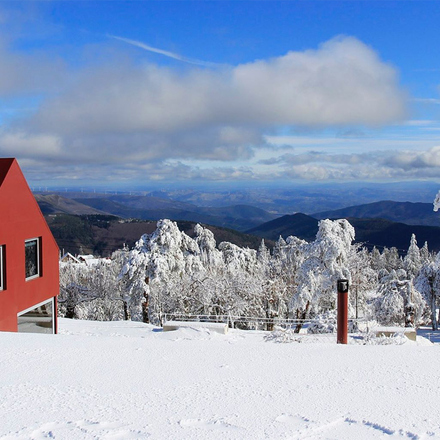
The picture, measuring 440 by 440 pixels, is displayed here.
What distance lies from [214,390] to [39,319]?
10.3 m

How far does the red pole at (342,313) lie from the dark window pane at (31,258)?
8.34m

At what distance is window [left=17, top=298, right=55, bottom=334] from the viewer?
1300cm

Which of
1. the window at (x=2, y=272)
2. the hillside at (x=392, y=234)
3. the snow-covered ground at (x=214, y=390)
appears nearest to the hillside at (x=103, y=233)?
the hillside at (x=392, y=234)

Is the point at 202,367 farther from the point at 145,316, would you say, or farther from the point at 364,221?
the point at 364,221

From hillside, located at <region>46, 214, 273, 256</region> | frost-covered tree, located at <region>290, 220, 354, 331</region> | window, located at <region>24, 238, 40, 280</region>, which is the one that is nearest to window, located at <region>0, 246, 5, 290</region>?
window, located at <region>24, 238, 40, 280</region>

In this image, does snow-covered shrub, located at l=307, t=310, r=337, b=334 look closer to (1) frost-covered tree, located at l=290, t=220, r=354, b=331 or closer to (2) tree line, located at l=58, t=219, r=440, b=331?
(2) tree line, located at l=58, t=219, r=440, b=331

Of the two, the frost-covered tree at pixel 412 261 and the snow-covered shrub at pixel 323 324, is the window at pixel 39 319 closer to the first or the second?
the snow-covered shrub at pixel 323 324

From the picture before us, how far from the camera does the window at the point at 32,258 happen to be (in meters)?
11.4

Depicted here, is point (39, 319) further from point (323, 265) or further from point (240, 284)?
point (240, 284)

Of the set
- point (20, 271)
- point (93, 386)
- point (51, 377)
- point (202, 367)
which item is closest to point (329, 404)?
point (202, 367)

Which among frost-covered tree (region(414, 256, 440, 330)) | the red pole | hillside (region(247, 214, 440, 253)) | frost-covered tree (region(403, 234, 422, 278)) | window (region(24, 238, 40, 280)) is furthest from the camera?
→ hillside (region(247, 214, 440, 253))

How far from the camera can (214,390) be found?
192 inches

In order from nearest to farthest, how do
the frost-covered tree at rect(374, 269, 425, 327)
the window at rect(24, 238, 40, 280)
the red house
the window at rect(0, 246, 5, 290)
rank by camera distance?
the window at rect(0, 246, 5, 290) < the red house < the window at rect(24, 238, 40, 280) < the frost-covered tree at rect(374, 269, 425, 327)

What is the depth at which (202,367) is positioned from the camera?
5.71 meters
